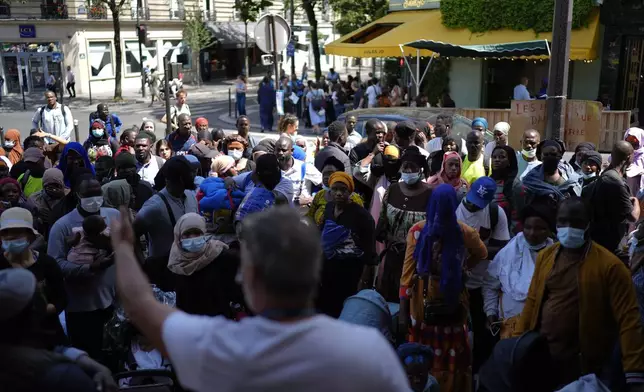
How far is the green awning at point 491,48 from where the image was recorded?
16719 millimetres

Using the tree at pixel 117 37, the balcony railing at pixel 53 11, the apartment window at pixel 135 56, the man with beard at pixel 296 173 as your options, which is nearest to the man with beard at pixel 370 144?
the man with beard at pixel 296 173

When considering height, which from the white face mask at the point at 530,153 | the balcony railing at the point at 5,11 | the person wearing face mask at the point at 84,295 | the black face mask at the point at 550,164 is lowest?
the person wearing face mask at the point at 84,295

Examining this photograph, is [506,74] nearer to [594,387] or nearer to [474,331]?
[474,331]

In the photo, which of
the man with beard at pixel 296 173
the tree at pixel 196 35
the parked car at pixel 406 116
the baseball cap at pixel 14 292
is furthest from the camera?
the tree at pixel 196 35

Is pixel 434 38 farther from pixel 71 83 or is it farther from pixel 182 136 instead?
pixel 71 83

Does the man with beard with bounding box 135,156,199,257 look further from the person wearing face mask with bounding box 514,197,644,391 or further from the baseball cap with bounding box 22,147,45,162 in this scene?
the baseball cap with bounding box 22,147,45,162

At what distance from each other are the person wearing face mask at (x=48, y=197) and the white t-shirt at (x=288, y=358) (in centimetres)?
521

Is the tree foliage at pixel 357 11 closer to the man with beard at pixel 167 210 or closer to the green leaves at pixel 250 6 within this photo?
the green leaves at pixel 250 6

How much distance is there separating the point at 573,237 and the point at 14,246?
3.38m

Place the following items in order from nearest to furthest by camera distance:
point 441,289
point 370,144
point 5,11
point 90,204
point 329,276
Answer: point 441,289 < point 90,204 < point 329,276 < point 370,144 < point 5,11

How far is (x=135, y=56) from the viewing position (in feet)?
147

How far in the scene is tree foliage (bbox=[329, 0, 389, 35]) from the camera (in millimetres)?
33344

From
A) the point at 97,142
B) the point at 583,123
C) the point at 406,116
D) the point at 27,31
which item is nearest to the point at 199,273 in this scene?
the point at 97,142

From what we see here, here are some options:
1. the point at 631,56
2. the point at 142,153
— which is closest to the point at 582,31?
the point at 631,56
